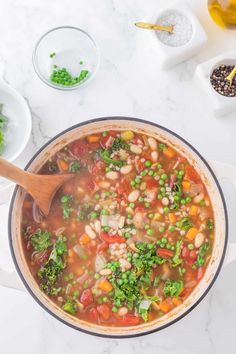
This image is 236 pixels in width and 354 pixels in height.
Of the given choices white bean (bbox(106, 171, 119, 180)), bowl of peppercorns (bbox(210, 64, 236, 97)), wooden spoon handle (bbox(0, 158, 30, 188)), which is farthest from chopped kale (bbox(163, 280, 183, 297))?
bowl of peppercorns (bbox(210, 64, 236, 97))

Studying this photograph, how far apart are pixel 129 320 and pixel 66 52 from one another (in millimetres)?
1545

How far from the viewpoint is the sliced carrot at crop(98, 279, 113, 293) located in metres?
3.29

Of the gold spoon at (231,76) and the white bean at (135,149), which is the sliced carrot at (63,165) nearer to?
the white bean at (135,149)

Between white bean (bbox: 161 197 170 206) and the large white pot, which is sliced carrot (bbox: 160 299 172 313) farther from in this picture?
white bean (bbox: 161 197 170 206)

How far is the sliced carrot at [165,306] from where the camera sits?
129 inches

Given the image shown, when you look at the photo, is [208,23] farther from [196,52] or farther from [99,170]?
[99,170]

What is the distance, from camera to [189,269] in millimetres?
3307

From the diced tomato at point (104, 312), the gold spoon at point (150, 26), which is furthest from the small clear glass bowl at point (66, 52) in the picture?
the diced tomato at point (104, 312)

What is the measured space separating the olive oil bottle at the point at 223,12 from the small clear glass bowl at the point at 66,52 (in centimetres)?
68

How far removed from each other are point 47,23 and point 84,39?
23 centimetres

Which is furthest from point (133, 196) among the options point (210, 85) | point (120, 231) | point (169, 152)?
point (210, 85)

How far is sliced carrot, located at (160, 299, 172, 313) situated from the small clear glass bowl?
1.29 m

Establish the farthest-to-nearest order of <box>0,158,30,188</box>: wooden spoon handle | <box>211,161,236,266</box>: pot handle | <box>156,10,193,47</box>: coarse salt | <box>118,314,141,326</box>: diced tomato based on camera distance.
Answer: <box>156,10,193,47</box>: coarse salt
<box>118,314,141,326</box>: diced tomato
<box>211,161,236,266</box>: pot handle
<box>0,158,30,188</box>: wooden spoon handle

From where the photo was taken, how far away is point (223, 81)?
11.6 feet
